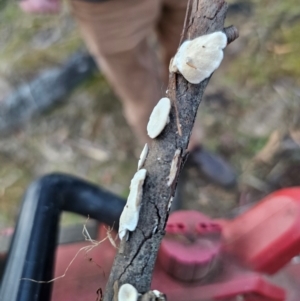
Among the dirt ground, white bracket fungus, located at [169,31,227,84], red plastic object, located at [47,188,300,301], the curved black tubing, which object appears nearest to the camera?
white bracket fungus, located at [169,31,227,84]

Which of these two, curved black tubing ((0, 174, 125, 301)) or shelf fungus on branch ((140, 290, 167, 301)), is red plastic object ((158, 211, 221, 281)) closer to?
curved black tubing ((0, 174, 125, 301))

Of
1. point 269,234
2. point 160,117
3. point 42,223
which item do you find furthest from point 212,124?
point 160,117

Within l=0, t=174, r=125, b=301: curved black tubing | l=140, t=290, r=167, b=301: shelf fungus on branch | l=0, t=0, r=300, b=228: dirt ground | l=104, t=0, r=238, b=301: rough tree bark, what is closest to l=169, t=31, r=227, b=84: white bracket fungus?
l=104, t=0, r=238, b=301: rough tree bark

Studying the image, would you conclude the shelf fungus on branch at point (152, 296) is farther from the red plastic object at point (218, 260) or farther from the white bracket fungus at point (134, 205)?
the red plastic object at point (218, 260)

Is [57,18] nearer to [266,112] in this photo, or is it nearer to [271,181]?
[266,112]

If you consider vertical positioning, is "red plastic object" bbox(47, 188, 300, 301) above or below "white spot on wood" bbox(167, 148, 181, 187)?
below

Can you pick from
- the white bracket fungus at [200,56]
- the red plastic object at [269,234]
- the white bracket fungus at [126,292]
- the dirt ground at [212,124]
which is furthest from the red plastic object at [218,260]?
the dirt ground at [212,124]

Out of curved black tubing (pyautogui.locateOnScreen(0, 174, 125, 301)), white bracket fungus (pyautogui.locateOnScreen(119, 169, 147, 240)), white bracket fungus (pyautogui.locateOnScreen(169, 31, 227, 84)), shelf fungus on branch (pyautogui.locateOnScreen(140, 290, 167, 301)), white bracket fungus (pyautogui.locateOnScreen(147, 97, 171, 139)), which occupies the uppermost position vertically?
white bracket fungus (pyautogui.locateOnScreen(169, 31, 227, 84))

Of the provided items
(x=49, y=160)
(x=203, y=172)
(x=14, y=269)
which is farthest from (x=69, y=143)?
(x=14, y=269)
